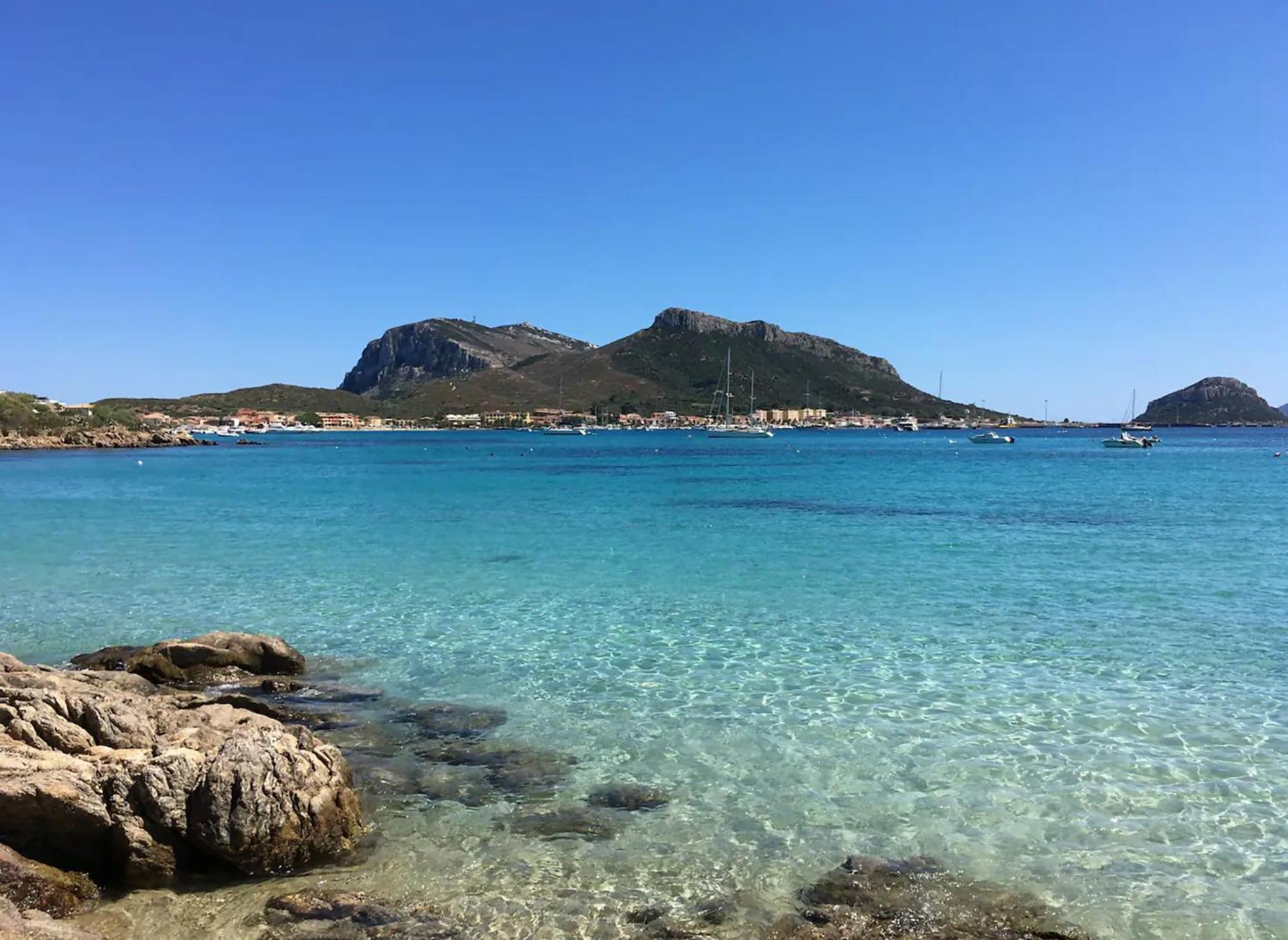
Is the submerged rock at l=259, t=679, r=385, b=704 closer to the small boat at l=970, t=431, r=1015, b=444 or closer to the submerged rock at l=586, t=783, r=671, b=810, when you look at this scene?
the submerged rock at l=586, t=783, r=671, b=810

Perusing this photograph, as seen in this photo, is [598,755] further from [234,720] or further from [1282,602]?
[1282,602]

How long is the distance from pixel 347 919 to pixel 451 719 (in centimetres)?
427

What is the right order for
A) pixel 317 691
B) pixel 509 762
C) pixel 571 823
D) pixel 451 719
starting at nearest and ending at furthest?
pixel 571 823, pixel 509 762, pixel 451 719, pixel 317 691

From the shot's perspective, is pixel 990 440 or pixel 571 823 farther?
pixel 990 440

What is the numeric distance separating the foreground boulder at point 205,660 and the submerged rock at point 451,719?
283 centimetres

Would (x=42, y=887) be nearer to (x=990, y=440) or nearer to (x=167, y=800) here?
(x=167, y=800)

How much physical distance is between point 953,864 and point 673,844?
2.28 meters

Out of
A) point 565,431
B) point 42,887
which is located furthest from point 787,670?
point 565,431

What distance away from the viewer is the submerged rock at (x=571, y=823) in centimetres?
721

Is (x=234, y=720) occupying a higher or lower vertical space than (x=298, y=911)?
higher

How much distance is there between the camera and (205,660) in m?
11.8

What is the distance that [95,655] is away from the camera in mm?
12414

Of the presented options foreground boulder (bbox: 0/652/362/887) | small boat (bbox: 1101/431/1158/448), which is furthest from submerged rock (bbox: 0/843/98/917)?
small boat (bbox: 1101/431/1158/448)

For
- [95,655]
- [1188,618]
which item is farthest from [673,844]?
[1188,618]
